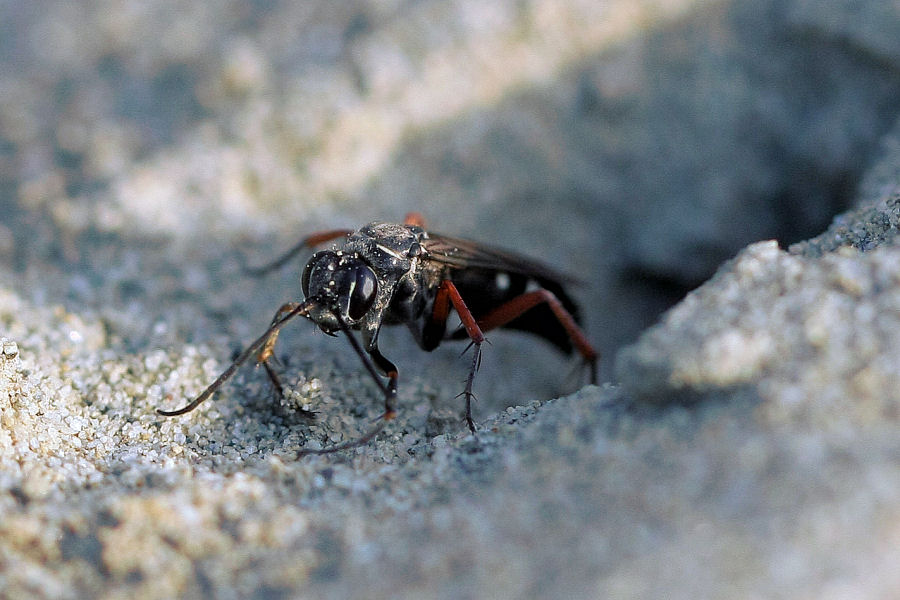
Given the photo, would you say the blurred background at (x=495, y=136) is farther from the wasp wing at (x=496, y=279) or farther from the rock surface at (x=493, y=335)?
the wasp wing at (x=496, y=279)

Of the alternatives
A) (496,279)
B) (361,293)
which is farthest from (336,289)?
(496,279)

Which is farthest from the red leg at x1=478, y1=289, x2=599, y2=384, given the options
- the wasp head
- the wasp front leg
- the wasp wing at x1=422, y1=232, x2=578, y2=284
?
the wasp front leg

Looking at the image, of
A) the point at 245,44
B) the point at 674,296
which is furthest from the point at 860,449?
the point at 245,44

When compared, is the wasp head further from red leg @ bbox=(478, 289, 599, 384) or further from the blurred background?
the blurred background

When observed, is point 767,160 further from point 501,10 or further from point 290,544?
point 290,544

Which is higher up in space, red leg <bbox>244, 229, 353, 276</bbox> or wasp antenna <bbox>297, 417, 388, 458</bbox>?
red leg <bbox>244, 229, 353, 276</bbox>

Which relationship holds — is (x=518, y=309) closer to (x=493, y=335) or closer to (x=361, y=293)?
(x=361, y=293)

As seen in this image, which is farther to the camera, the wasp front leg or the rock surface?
the wasp front leg
